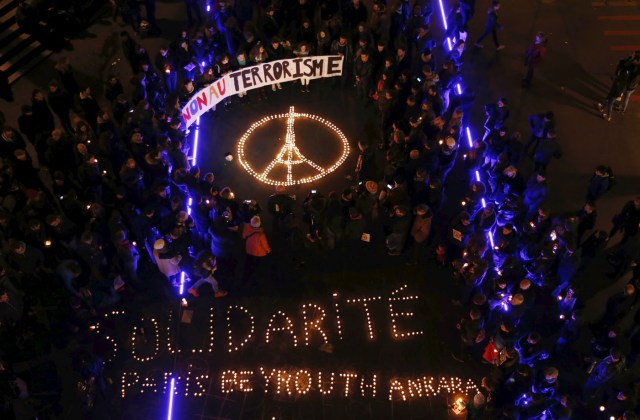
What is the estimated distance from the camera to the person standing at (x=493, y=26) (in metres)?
14.8

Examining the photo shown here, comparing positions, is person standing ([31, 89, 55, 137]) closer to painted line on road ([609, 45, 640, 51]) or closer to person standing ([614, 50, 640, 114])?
person standing ([614, 50, 640, 114])

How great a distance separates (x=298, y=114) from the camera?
49.0ft

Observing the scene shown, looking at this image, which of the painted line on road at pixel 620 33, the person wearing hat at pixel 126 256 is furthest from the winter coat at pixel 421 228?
the painted line on road at pixel 620 33

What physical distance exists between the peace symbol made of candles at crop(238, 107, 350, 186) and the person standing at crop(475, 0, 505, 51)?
4.45 meters

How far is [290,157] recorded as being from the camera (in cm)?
1420

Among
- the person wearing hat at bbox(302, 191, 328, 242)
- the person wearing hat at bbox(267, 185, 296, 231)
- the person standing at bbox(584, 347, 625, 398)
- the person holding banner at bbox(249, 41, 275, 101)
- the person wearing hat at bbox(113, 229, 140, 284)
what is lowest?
the person standing at bbox(584, 347, 625, 398)

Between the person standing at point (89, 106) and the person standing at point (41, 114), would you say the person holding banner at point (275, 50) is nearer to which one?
the person standing at point (89, 106)

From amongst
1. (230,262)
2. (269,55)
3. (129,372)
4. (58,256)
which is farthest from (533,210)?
(58,256)

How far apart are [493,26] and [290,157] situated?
586 centimetres

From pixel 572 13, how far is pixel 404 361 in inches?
452

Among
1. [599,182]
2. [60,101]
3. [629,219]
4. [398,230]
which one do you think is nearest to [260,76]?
[60,101]

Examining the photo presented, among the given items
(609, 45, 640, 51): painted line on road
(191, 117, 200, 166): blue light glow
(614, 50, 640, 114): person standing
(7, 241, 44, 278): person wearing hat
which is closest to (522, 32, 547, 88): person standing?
(614, 50, 640, 114): person standing

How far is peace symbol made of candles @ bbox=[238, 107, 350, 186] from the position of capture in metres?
13.8

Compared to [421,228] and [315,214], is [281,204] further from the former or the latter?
[421,228]
